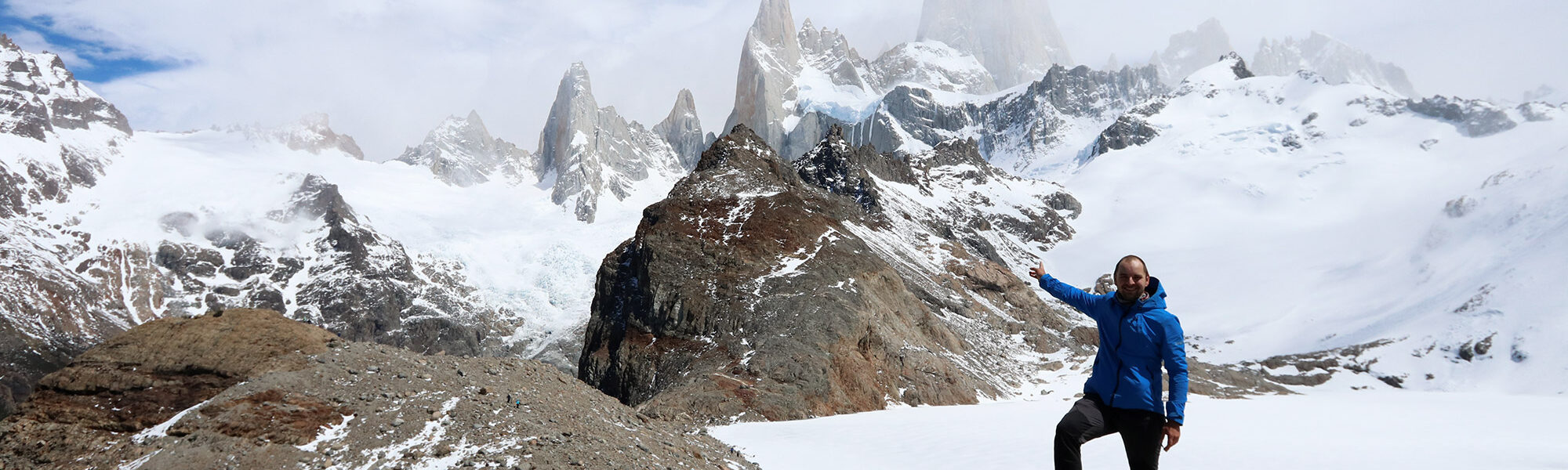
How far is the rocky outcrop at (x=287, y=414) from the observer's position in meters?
14.1

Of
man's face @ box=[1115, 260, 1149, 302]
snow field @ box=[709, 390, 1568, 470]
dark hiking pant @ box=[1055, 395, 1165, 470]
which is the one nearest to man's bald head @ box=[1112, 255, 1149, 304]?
man's face @ box=[1115, 260, 1149, 302]

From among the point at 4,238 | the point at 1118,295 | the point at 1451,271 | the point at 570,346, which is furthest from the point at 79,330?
the point at 1451,271

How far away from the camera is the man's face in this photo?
907cm

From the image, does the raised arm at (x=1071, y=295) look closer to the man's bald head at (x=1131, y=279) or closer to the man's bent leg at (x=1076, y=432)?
the man's bald head at (x=1131, y=279)

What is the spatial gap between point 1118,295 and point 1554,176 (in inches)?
7788

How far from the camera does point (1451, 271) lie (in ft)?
437

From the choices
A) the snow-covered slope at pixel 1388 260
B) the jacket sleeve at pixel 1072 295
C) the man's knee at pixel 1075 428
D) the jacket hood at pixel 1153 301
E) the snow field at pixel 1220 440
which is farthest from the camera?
the snow-covered slope at pixel 1388 260

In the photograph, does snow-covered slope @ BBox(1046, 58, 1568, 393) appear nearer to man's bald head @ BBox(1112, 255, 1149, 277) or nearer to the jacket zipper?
the jacket zipper

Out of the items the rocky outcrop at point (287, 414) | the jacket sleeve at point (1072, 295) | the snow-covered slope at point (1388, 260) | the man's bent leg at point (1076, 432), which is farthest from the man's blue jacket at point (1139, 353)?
the snow-covered slope at point (1388, 260)

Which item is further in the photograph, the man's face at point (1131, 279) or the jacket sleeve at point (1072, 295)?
the jacket sleeve at point (1072, 295)

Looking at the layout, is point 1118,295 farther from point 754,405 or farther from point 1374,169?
point 1374,169

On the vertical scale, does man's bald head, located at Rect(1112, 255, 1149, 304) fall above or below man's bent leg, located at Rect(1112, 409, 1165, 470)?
above

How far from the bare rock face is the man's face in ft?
82.7

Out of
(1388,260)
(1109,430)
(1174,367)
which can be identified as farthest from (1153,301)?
(1388,260)
